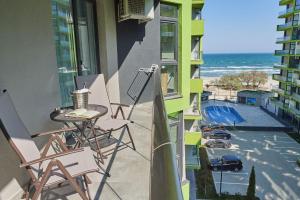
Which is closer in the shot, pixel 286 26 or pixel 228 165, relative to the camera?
pixel 228 165

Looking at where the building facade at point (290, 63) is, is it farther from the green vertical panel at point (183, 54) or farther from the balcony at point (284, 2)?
the green vertical panel at point (183, 54)

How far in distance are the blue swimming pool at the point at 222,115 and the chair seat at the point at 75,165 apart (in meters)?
19.8

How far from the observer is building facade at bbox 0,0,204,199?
2145mm

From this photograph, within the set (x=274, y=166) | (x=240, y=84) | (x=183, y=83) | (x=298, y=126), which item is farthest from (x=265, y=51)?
(x=183, y=83)

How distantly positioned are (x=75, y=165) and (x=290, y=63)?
75.7 feet

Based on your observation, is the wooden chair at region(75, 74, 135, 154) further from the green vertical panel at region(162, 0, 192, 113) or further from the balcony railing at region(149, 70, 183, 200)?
the green vertical panel at region(162, 0, 192, 113)

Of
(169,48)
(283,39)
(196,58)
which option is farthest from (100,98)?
(283,39)

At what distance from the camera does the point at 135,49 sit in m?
5.46

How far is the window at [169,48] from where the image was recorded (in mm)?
5961

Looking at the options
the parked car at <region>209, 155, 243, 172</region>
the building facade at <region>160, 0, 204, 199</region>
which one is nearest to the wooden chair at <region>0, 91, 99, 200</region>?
the building facade at <region>160, 0, 204, 199</region>

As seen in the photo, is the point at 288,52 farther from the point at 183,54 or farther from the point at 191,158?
the point at 183,54

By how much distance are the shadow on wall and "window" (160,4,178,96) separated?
25 cm

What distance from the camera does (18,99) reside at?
224 cm

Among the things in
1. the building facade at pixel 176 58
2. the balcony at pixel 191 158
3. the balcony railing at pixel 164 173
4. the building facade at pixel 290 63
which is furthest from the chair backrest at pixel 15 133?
the building facade at pixel 290 63
